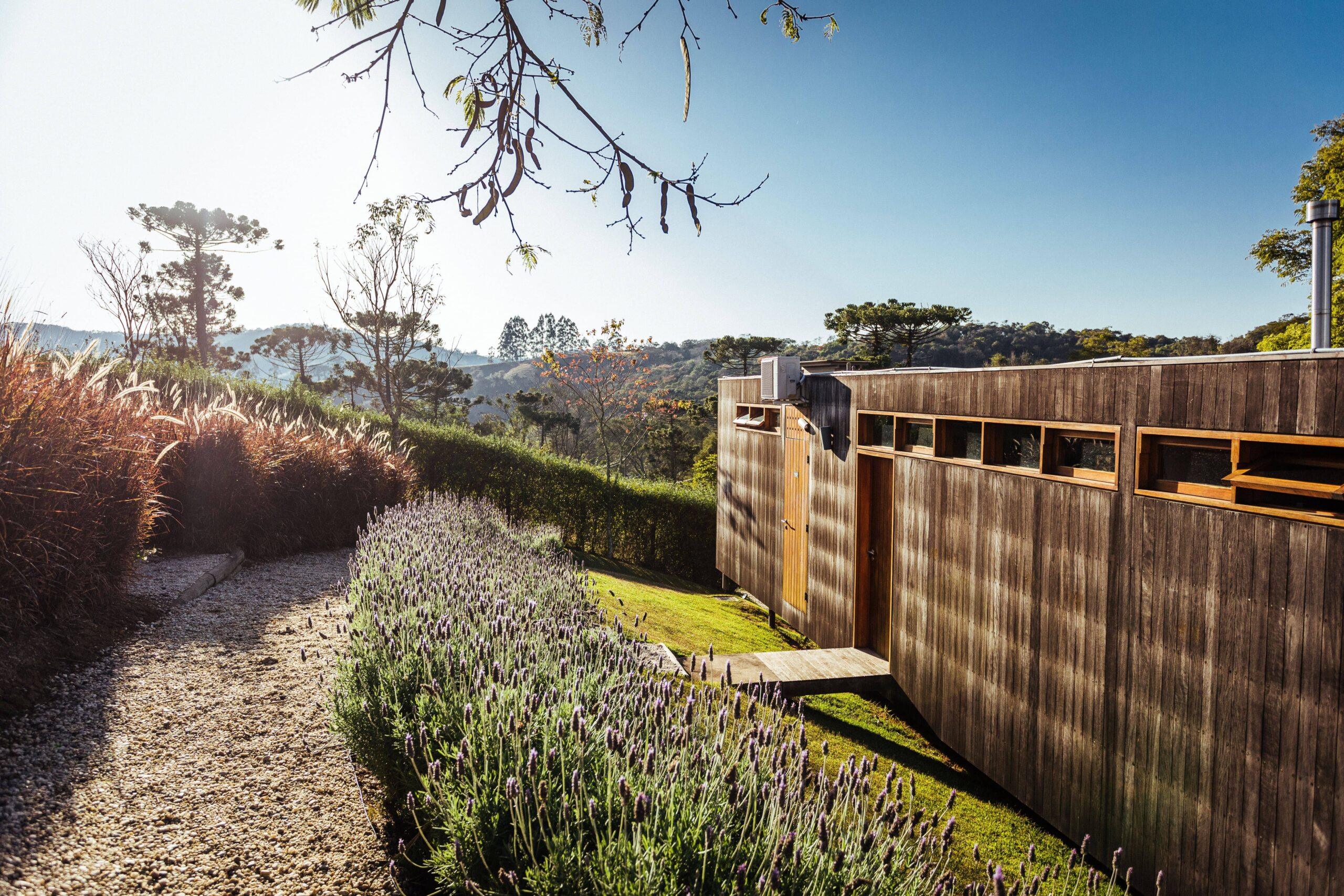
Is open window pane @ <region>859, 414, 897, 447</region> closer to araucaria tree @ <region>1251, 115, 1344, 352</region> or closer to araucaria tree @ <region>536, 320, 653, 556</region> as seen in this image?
araucaria tree @ <region>1251, 115, 1344, 352</region>

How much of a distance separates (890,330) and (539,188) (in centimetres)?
3101

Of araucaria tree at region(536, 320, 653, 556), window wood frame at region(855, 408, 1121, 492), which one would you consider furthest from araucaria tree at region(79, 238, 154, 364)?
window wood frame at region(855, 408, 1121, 492)

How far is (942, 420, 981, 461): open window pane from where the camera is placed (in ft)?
15.3

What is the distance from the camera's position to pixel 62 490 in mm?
3672

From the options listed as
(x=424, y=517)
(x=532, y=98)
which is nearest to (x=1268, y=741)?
(x=532, y=98)

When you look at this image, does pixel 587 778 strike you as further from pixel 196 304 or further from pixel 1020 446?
pixel 196 304

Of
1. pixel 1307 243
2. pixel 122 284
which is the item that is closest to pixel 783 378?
pixel 122 284

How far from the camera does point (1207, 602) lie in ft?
9.61

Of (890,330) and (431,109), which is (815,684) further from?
(890,330)

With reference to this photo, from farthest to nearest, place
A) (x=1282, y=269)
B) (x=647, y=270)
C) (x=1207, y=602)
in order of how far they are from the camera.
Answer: (x=1282, y=269) < (x=647, y=270) < (x=1207, y=602)

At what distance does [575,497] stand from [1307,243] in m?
23.6

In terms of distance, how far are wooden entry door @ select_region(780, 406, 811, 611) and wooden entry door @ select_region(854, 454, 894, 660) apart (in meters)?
1.17

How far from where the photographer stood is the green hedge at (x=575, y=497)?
13602 millimetres

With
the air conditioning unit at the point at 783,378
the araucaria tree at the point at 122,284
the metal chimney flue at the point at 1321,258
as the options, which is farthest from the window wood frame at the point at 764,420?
the araucaria tree at the point at 122,284
